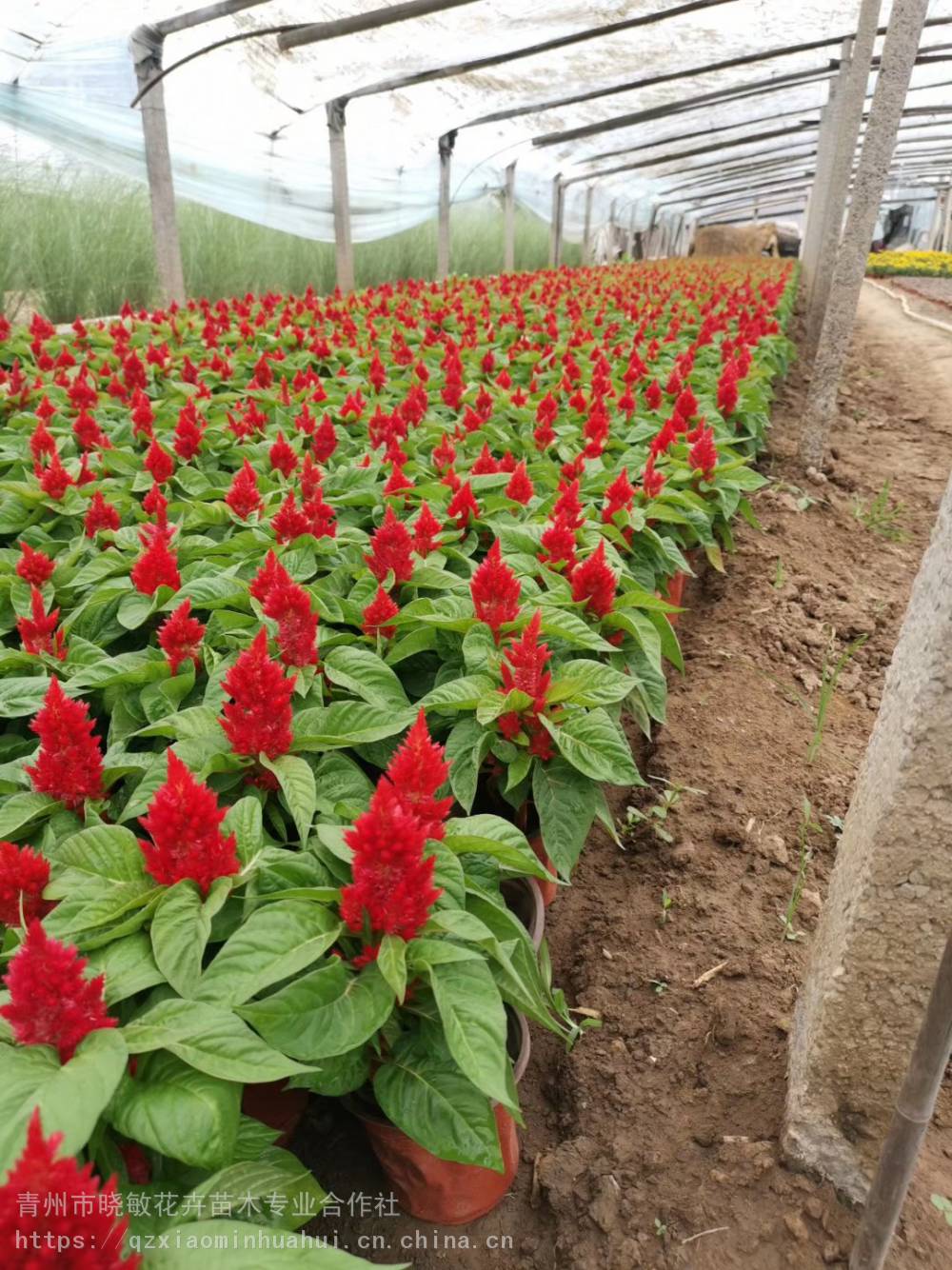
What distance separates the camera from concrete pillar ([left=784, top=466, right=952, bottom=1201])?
1.13 metres

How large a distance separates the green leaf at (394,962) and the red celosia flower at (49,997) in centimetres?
30

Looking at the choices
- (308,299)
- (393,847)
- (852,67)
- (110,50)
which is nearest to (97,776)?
(393,847)

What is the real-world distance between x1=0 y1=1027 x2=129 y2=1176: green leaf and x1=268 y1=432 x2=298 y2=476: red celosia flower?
2.09 meters

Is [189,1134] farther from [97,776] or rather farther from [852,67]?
[852,67]

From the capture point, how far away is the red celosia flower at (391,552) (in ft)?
6.35

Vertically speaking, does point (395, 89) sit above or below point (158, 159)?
above

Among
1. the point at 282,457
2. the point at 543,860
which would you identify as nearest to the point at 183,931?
the point at 543,860

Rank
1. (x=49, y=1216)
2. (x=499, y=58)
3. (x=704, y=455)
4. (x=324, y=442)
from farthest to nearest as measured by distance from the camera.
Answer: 1. (x=499, y=58)
2. (x=324, y=442)
3. (x=704, y=455)
4. (x=49, y=1216)

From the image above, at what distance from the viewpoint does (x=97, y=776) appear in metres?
1.35

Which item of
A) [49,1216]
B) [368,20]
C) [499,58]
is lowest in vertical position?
[49,1216]

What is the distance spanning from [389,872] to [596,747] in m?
0.59

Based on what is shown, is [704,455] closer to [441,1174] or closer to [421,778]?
[421,778]

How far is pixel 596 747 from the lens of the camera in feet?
5.03

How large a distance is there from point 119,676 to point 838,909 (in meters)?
1.29
